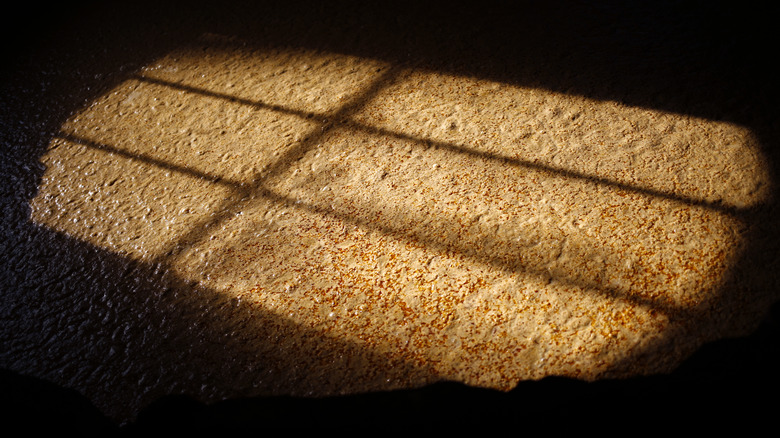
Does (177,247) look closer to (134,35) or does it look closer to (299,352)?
(299,352)

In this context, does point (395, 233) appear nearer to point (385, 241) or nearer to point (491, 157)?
point (385, 241)

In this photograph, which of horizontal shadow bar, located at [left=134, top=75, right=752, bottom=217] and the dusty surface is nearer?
the dusty surface

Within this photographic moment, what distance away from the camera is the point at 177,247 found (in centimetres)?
194

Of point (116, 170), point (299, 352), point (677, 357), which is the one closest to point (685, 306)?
point (677, 357)

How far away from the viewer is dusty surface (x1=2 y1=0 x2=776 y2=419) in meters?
1.48

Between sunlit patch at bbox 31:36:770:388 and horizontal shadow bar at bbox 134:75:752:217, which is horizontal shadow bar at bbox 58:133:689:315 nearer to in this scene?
sunlit patch at bbox 31:36:770:388

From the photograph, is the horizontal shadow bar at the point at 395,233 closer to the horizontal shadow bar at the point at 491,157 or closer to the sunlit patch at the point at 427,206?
the sunlit patch at the point at 427,206

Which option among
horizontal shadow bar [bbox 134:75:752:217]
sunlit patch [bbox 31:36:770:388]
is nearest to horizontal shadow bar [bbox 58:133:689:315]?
sunlit patch [bbox 31:36:770:388]

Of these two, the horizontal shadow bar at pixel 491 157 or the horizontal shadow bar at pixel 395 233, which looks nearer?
the horizontal shadow bar at pixel 395 233

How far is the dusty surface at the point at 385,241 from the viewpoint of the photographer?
148cm

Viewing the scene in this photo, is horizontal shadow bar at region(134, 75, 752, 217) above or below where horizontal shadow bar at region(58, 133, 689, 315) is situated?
above

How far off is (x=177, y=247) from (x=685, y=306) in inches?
66.3

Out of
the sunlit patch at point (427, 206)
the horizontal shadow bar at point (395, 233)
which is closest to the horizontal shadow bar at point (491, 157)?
the sunlit patch at point (427, 206)

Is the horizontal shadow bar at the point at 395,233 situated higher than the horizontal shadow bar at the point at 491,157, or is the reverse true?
the horizontal shadow bar at the point at 491,157
